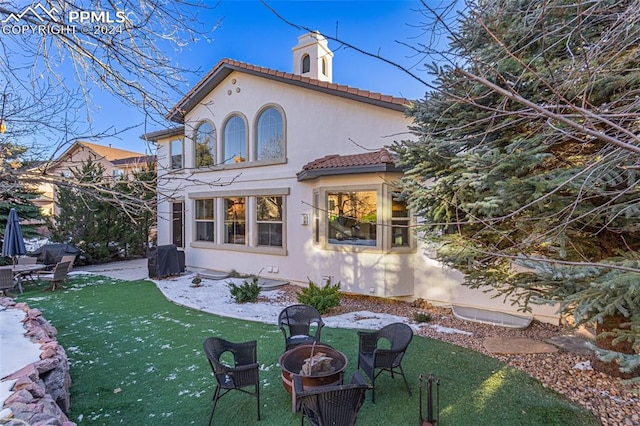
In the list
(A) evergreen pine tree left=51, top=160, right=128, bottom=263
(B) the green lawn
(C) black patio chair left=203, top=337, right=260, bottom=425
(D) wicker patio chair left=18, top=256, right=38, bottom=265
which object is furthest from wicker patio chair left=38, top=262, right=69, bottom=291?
(C) black patio chair left=203, top=337, right=260, bottom=425

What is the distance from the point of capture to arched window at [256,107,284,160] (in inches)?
470

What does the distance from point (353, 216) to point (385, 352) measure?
540 cm

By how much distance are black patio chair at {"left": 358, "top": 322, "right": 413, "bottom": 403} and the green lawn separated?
316 millimetres

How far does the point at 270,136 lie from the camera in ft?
40.0

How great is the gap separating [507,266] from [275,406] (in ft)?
13.8

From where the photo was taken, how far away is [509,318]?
299 inches

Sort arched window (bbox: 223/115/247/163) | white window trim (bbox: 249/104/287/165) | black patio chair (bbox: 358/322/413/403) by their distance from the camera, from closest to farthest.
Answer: black patio chair (bbox: 358/322/413/403), white window trim (bbox: 249/104/287/165), arched window (bbox: 223/115/247/163)

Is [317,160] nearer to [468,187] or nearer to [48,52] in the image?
[468,187]

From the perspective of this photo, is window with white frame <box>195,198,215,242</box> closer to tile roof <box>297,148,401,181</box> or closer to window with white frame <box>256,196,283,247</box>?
window with white frame <box>256,196,283,247</box>

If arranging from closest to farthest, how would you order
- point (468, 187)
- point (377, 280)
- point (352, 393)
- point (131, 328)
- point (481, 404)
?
point (352, 393)
point (481, 404)
point (468, 187)
point (131, 328)
point (377, 280)

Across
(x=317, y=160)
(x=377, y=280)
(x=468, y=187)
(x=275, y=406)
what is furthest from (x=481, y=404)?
(x=317, y=160)

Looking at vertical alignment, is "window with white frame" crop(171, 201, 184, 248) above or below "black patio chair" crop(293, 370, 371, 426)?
above

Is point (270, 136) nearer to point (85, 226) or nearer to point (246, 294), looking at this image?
point (246, 294)

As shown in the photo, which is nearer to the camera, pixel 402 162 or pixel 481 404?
pixel 481 404
